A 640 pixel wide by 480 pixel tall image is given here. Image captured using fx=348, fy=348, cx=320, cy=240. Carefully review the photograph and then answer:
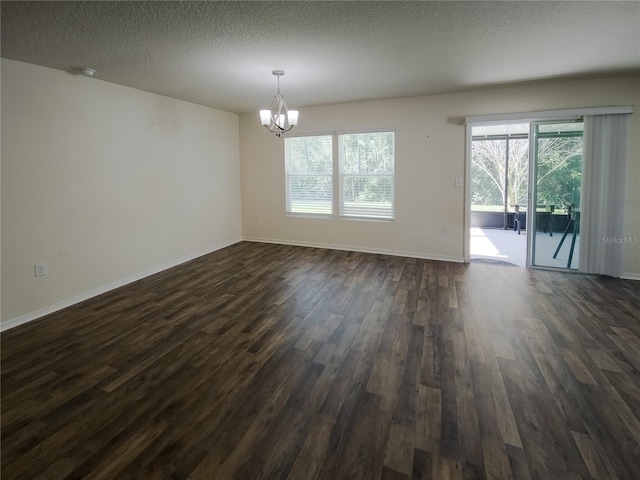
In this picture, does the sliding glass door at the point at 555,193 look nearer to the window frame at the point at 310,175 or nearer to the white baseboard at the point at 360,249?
the white baseboard at the point at 360,249

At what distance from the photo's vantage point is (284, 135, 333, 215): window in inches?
234

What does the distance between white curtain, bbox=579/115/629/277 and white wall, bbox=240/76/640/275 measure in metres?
0.13

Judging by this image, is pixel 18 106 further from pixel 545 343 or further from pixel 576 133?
pixel 576 133

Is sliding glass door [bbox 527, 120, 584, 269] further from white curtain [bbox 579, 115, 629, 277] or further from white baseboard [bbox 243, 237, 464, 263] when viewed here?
white baseboard [bbox 243, 237, 464, 263]

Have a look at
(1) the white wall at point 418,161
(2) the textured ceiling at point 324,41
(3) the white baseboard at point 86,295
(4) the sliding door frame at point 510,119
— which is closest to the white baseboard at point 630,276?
(1) the white wall at point 418,161

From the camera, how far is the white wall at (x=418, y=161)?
430 cm

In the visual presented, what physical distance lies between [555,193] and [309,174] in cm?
368

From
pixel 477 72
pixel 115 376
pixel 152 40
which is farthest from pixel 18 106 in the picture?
pixel 477 72

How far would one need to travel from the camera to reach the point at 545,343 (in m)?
2.76

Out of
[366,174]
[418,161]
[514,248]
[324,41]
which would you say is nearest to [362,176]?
[366,174]

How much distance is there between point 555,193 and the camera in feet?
15.2

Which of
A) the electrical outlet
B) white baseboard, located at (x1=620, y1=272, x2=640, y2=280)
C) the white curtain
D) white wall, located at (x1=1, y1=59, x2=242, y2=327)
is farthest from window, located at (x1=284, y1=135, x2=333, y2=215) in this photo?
white baseboard, located at (x1=620, y1=272, x2=640, y2=280)

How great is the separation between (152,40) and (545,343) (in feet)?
13.0

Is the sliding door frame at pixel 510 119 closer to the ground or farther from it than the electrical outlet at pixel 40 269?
farther from it
